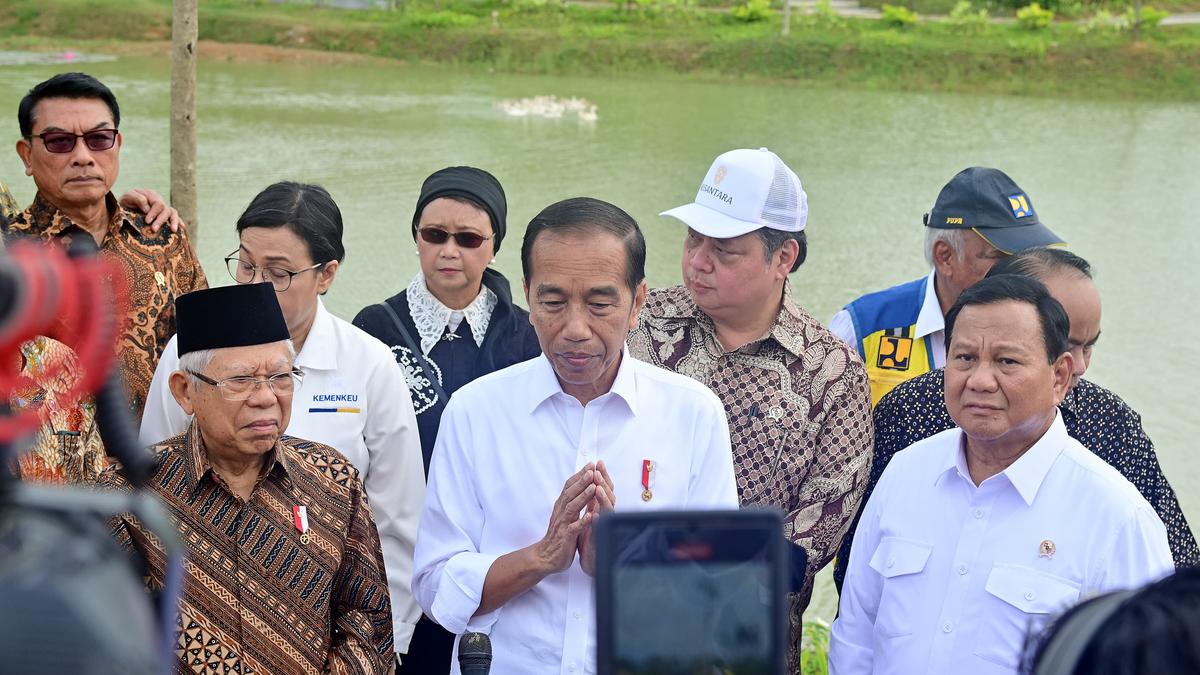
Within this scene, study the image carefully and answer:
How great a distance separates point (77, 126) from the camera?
3.29 metres

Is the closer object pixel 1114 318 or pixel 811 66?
pixel 1114 318

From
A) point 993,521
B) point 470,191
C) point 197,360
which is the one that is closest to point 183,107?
point 470,191

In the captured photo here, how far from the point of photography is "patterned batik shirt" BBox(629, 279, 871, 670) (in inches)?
111

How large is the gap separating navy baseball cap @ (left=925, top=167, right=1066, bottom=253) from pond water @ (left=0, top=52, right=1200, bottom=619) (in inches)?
76.7

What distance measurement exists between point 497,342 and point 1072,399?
1401 millimetres

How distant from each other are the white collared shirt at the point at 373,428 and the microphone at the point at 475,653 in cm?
127

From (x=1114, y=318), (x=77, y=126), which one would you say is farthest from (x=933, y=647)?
(x=1114, y=318)

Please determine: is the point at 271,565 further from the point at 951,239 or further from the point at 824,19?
the point at 824,19

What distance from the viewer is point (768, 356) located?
2959 mm

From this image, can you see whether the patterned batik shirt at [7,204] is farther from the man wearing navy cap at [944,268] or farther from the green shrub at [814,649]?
the green shrub at [814,649]

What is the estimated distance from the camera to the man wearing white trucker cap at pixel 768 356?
9.37 ft

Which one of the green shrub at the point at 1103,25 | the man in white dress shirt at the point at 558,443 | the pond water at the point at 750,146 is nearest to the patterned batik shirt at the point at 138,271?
the man in white dress shirt at the point at 558,443

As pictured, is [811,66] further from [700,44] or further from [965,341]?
[965,341]

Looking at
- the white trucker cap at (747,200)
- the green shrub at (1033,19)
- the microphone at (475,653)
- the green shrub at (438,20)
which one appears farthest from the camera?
the green shrub at (1033,19)
